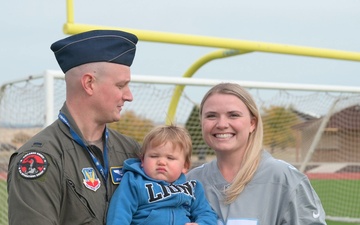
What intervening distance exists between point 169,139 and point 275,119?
21.5 ft

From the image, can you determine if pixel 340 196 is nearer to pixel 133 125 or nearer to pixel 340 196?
pixel 340 196

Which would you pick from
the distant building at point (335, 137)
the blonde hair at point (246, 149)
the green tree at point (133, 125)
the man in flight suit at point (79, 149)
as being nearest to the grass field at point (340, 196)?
the distant building at point (335, 137)

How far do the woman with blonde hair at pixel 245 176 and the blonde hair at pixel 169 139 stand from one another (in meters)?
0.15

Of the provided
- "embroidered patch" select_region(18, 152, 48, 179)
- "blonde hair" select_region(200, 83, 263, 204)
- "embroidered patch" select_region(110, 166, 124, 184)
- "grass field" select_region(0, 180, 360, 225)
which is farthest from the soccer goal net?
"embroidered patch" select_region(18, 152, 48, 179)

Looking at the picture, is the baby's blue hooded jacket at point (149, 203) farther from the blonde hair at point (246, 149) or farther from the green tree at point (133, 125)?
the green tree at point (133, 125)

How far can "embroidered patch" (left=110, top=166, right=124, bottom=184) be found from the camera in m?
2.86

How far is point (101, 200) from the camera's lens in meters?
2.77

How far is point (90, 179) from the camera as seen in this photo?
272 centimetres

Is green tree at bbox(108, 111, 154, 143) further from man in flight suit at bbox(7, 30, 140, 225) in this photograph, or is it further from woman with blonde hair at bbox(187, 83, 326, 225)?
man in flight suit at bbox(7, 30, 140, 225)

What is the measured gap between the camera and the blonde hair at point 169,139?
3.01 meters

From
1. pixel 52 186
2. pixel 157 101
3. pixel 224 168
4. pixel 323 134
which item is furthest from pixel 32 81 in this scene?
pixel 323 134

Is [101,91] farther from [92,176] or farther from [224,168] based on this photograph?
[224,168]

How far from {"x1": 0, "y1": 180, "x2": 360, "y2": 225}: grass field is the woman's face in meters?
7.39

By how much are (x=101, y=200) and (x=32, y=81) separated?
157 inches
